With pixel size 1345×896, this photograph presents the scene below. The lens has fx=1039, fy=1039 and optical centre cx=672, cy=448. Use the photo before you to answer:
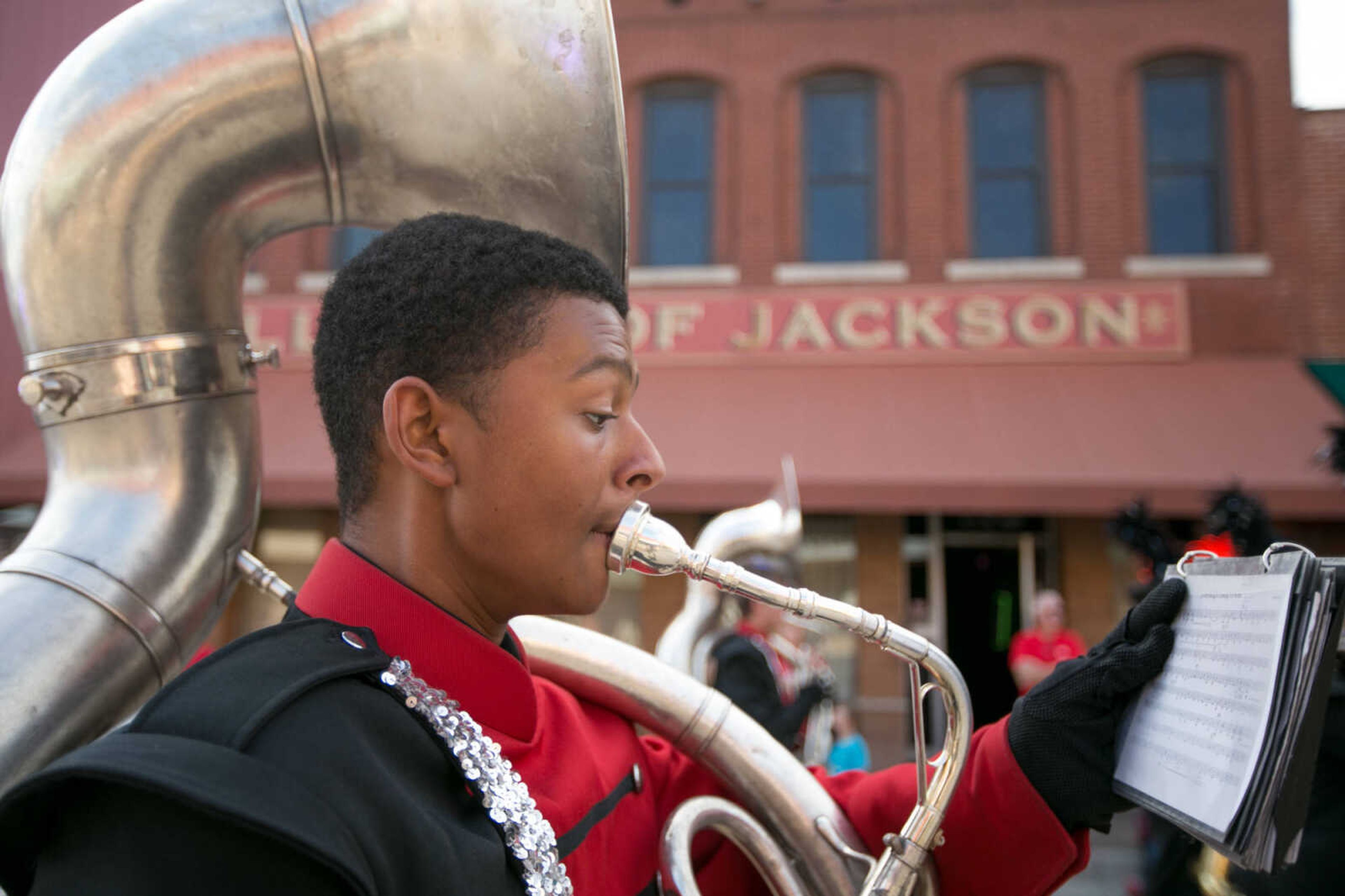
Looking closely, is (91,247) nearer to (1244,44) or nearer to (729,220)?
(729,220)

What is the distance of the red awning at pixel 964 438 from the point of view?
7.68 metres

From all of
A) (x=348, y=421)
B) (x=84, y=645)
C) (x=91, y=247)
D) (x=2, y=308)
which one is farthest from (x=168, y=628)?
(x=2, y=308)

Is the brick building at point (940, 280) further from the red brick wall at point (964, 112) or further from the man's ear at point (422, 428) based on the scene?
the man's ear at point (422, 428)

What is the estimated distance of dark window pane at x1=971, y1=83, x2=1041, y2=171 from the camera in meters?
9.51

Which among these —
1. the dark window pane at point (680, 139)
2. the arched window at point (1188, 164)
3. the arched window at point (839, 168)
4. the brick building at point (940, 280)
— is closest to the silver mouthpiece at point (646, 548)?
the brick building at point (940, 280)

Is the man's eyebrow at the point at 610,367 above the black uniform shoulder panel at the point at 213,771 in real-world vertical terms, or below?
above

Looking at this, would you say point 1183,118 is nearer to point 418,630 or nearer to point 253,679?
point 418,630

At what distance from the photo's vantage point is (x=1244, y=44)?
9.06 m

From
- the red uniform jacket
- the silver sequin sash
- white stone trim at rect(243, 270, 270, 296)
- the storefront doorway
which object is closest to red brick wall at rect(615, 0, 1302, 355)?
the storefront doorway

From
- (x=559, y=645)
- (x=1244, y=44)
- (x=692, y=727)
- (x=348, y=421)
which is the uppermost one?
(x=1244, y=44)

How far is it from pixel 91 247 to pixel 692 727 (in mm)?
1039

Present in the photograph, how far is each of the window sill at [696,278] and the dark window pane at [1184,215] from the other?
12.3 ft

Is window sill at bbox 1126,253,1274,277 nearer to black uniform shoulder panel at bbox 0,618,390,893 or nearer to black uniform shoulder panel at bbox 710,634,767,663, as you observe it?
black uniform shoulder panel at bbox 710,634,767,663

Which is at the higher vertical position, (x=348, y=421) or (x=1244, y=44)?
(x=1244, y=44)
